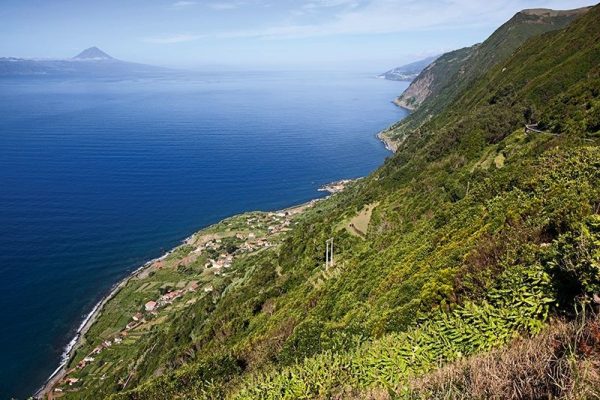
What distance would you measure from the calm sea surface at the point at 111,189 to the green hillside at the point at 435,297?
923 centimetres

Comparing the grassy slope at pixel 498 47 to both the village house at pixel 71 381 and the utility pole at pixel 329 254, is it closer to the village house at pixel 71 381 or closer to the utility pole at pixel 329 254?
the utility pole at pixel 329 254

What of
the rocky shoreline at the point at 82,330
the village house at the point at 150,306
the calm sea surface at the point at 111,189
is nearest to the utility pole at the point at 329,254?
the rocky shoreline at the point at 82,330

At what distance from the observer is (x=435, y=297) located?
13.4 m

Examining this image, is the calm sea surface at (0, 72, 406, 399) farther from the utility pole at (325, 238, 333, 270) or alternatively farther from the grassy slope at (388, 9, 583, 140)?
the utility pole at (325, 238, 333, 270)

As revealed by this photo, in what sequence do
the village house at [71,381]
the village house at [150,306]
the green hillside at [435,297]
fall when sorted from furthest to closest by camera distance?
the village house at [150,306]
the village house at [71,381]
the green hillside at [435,297]

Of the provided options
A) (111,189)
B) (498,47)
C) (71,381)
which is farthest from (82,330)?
(498,47)

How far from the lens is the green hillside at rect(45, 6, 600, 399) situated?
743 cm

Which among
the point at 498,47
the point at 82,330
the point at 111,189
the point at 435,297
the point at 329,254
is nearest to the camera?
the point at 435,297

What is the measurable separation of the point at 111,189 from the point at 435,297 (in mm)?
110175

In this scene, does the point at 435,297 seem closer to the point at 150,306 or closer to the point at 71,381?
the point at 71,381

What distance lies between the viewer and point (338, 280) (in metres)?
29.5

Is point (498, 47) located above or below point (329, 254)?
above

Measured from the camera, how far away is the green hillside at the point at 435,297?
7426 millimetres

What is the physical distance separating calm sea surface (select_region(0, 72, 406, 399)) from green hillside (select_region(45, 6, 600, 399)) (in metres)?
9.23
